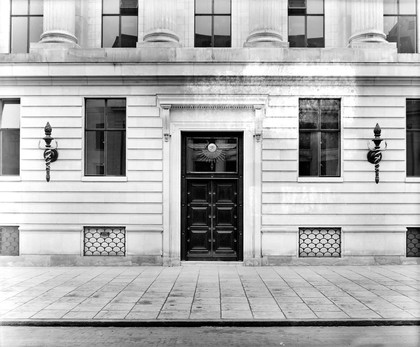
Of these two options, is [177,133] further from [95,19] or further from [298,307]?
[298,307]

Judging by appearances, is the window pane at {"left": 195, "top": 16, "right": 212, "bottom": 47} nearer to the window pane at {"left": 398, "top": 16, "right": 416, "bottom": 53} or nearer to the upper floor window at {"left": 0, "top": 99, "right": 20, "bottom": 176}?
the upper floor window at {"left": 0, "top": 99, "right": 20, "bottom": 176}

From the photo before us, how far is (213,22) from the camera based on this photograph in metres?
15.4

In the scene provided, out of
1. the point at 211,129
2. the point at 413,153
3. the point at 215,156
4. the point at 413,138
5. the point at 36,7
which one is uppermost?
the point at 36,7

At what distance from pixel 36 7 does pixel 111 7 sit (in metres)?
2.78

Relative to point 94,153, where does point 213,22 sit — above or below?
above

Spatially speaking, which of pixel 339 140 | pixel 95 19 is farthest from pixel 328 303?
pixel 95 19

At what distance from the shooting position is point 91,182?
14508 millimetres

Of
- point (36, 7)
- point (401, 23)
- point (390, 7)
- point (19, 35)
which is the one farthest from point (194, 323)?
point (390, 7)

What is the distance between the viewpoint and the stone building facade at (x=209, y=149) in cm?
1440

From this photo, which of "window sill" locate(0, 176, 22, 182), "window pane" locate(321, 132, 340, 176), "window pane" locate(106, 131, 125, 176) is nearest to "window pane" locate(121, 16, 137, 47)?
"window pane" locate(106, 131, 125, 176)

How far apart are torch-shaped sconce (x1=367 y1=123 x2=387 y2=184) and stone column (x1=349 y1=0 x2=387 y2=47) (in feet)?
10.5

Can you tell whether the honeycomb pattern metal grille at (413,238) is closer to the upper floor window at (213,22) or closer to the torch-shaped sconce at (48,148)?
the upper floor window at (213,22)

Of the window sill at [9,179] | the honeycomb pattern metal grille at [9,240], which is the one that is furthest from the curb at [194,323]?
the window sill at [9,179]

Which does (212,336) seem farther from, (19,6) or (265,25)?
(19,6)
